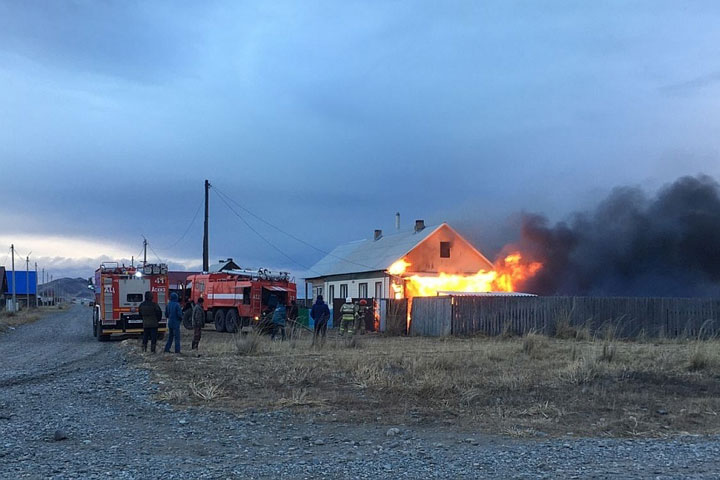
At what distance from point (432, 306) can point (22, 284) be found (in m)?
77.1

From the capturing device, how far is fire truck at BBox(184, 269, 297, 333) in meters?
32.5

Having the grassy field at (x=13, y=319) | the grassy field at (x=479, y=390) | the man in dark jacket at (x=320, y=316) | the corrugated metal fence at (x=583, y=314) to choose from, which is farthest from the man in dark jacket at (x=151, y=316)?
the grassy field at (x=13, y=319)

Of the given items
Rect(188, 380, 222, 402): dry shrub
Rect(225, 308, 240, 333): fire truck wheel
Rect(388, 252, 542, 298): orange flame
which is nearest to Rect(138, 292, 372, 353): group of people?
Rect(225, 308, 240, 333): fire truck wheel

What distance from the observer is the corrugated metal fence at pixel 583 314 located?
28.9 metres

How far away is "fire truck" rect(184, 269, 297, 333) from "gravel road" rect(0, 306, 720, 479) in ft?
68.6

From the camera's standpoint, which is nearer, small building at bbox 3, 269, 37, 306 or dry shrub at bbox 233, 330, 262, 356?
dry shrub at bbox 233, 330, 262, 356

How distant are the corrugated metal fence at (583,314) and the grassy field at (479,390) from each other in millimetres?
11225

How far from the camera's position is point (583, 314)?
29016mm

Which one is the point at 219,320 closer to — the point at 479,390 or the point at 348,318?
the point at 348,318


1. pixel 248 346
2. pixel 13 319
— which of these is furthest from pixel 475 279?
pixel 13 319

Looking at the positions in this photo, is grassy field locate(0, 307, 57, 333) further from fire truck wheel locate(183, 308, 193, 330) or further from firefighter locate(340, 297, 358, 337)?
firefighter locate(340, 297, 358, 337)

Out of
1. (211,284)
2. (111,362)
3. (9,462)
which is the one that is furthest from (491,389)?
(211,284)

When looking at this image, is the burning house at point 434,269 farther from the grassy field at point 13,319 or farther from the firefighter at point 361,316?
the grassy field at point 13,319

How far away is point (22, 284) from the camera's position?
3691 inches
